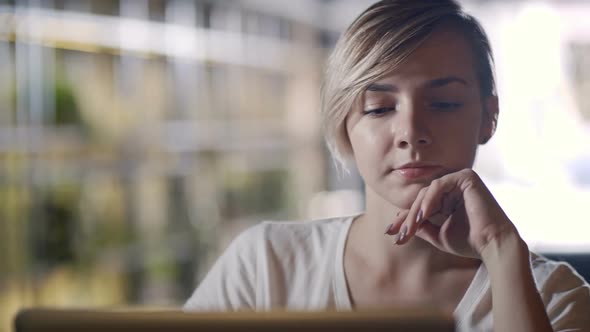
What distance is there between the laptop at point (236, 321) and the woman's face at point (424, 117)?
1.05 feet

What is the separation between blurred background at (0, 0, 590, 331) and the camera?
223cm

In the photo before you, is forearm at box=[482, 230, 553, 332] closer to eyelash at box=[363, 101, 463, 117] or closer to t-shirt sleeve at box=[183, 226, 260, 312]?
eyelash at box=[363, 101, 463, 117]

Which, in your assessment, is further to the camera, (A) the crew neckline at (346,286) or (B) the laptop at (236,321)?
(A) the crew neckline at (346,286)

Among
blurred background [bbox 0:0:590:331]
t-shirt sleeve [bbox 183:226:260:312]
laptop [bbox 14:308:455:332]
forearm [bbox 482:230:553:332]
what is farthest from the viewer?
blurred background [bbox 0:0:590:331]

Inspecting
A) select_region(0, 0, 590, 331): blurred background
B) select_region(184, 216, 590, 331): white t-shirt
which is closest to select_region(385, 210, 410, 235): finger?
select_region(184, 216, 590, 331): white t-shirt

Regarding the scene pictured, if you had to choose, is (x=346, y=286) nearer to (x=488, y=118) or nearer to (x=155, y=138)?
(x=488, y=118)

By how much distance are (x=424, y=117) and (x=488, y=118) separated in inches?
3.4

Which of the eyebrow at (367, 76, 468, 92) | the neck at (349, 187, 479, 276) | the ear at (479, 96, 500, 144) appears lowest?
the neck at (349, 187, 479, 276)

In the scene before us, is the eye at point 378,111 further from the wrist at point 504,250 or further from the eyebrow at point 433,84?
the wrist at point 504,250

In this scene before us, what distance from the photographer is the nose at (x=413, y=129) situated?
773 mm

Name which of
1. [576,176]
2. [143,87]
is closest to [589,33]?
[576,176]

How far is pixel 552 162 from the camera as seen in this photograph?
87.6 inches

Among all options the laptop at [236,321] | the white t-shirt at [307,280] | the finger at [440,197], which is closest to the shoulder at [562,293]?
the white t-shirt at [307,280]

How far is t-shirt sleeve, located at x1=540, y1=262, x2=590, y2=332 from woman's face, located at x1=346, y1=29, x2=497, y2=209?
16 centimetres
